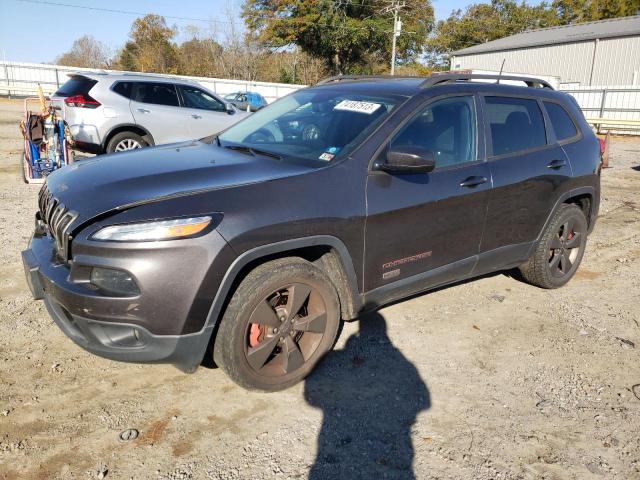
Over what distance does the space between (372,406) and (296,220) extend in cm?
115

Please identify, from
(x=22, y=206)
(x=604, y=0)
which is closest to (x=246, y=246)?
(x=22, y=206)

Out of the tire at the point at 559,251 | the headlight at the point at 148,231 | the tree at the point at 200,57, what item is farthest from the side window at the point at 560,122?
the tree at the point at 200,57

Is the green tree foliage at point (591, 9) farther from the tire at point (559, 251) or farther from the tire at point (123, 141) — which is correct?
the tire at point (559, 251)

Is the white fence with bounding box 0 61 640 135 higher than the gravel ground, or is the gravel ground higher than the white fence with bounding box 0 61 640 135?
the white fence with bounding box 0 61 640 135

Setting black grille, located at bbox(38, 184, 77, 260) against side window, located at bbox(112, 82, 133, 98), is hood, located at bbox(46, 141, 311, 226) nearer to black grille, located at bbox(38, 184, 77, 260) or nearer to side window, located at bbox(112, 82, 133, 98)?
black grille, located at bbox(38, 184, 77, 260)

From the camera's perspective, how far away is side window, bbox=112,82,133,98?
28.5 ft

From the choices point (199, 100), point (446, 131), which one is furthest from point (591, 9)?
point (446, 131)

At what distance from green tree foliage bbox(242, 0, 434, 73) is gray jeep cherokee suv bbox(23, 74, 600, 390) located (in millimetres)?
36165

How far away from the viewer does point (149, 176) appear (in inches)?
112

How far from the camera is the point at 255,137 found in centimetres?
382

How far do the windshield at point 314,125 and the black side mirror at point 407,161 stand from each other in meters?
0.24

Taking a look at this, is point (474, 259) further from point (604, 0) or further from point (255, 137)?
point (604, 0)

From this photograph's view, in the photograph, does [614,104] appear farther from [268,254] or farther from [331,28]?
[268,254]

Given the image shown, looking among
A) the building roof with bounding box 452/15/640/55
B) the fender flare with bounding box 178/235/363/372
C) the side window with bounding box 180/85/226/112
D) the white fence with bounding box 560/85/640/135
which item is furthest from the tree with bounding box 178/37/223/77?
the fender flare with bounding box 178/235/363/372
